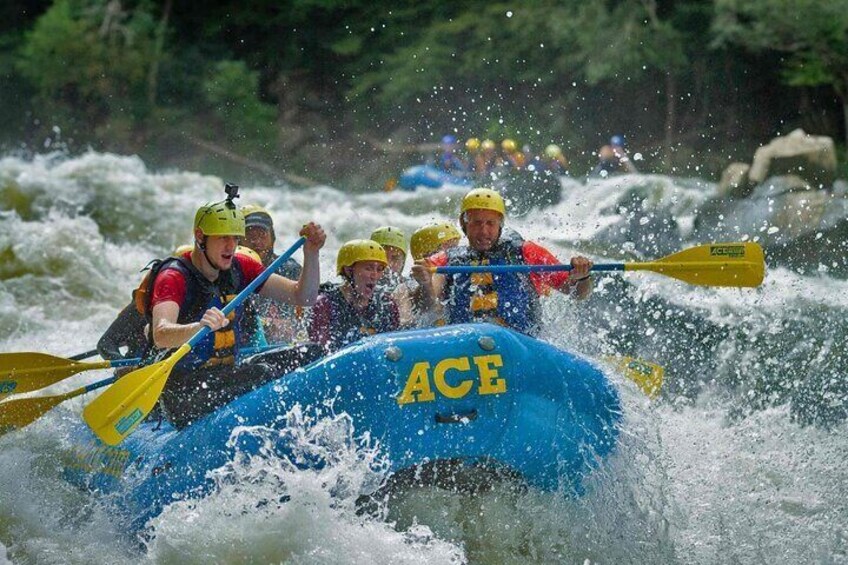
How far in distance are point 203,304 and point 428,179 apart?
1574 centimetres

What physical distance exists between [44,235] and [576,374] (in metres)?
9.39

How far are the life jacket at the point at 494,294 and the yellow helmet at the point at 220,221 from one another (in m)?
1.32

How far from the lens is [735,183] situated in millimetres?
17594

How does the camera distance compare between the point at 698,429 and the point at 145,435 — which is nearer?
the point at 145,435

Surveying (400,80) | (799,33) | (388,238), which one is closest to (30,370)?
Result: (388,238)

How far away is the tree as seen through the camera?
66.2 feet

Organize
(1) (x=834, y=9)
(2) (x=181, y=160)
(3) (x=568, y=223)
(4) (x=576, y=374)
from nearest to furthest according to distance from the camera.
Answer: (4) (x=576, y=374)
(3) (x=568, y=223)
(1) (x=834, y=9)
(2) (x=181, y=160)

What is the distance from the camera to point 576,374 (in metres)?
5.48

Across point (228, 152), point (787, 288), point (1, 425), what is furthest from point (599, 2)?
point (1, 425)

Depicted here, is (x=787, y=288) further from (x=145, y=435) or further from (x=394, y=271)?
(x=145, y=435)

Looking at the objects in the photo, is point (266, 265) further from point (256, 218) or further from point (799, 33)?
point (799, 33)

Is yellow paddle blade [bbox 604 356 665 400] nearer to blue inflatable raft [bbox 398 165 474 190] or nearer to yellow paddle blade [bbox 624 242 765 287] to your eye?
yellow paddle blade [bbox 624 242 765 287]

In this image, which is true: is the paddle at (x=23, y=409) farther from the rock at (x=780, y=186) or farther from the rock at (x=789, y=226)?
the rock at (x=780, y=186)

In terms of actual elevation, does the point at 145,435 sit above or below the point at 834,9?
below
